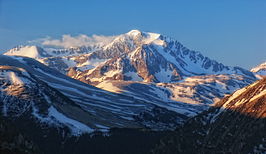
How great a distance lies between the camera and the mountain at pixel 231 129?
14125 cm

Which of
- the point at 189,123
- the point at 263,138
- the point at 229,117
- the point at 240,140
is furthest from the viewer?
the point at 189,123

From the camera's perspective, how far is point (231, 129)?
157250 millimetres

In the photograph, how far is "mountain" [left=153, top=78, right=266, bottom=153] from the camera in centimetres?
14125

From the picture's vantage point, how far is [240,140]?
475 feet

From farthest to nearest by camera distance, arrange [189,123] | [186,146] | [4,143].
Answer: [189,123]
[186,146]
[4,143]

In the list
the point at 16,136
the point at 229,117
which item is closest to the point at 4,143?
→ the point at 16,136

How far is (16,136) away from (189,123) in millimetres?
68435

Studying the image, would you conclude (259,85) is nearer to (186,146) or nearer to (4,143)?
(186,146)

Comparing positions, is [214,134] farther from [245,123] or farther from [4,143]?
[4,143]

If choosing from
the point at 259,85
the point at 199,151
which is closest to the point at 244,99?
the point at 259,85

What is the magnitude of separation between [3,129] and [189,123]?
67982mm

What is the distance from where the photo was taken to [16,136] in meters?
146

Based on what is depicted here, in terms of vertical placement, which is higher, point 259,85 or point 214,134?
point 259,85

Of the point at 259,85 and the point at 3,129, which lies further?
the point at 259,85
